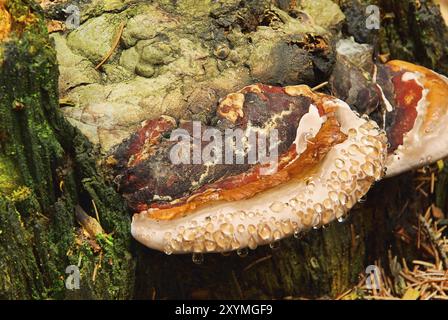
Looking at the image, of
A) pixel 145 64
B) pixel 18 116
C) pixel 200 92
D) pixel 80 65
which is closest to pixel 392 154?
pixel 200 92

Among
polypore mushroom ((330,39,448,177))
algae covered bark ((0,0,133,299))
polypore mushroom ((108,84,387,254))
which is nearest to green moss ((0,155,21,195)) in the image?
algae covered bark ((0,0,133,299))

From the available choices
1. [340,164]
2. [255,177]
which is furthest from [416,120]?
[255,177]

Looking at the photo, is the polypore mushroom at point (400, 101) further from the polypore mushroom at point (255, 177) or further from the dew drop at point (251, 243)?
the dew drop at point (251, 243)

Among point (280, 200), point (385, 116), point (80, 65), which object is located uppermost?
point (80, 65)

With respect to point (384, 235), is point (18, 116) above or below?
above

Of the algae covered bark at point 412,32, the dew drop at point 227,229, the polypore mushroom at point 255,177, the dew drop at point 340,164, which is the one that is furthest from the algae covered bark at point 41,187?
the algae covered bark at point 412,32

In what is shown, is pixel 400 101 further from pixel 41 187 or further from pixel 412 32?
pixel 41 187
